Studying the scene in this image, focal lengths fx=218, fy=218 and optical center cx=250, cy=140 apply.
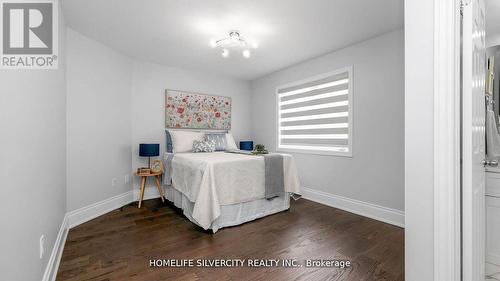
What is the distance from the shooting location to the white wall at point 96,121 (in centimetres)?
264

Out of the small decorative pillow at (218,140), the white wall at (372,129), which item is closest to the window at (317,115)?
the white wall at (372,129)

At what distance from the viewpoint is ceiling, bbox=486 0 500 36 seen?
1.88 meters

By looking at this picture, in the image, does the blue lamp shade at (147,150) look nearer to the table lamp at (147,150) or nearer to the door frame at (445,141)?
the table lamp at (147,150)

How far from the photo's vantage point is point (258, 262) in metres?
1.87

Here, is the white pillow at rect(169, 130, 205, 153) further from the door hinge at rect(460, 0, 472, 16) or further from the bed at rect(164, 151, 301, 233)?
the door hinge at rect(460, 0, 472, 16)

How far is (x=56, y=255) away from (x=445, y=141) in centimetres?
272

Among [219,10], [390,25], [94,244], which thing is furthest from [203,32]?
[94,244]

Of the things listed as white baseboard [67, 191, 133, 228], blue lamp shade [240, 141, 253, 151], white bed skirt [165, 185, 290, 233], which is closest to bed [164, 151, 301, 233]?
white bed skirt [165, 185, 290, 233]

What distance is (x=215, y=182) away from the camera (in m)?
2.46

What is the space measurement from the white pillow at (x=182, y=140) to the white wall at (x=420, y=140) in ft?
10.6

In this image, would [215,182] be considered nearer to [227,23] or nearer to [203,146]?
[203,146]

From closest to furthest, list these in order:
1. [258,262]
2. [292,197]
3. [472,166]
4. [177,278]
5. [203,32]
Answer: [472,166]
[177,278]
[258,262]
[203,32]
[292,197]

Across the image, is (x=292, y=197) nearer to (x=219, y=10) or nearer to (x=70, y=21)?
(x=219, y=10)

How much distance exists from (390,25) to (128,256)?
145 inches
